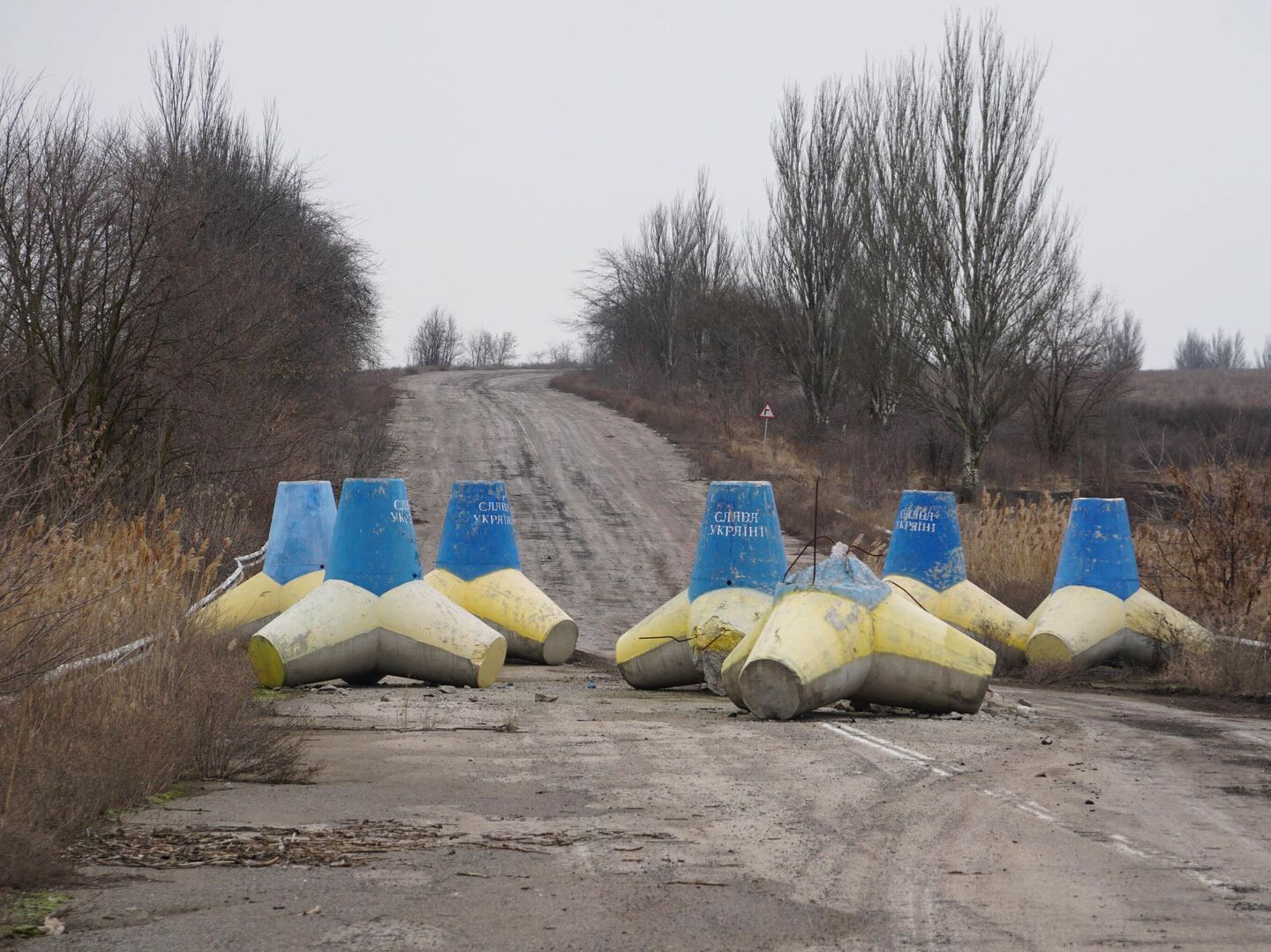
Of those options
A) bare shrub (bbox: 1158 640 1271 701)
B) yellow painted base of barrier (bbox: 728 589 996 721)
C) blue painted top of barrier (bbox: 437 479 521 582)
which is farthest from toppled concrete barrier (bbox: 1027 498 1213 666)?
blue painted top of barrier (bbox: 437 479 521 582)

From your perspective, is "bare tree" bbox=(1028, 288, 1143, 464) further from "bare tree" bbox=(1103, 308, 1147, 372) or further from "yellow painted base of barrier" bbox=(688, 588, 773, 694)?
"yellow painted base of barrier" bbox=(688, 588, 773, 694)

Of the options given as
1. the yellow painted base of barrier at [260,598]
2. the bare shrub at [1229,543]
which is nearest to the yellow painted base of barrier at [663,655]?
the yellow painted base of barrier at [260,598]

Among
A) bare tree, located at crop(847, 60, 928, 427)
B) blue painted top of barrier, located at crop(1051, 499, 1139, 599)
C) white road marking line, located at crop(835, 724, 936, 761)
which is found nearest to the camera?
white road marking line, located at crop(835, 724, 936, 761)

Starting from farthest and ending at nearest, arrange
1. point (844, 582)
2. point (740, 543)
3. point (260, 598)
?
point (260, 598) → point (740, 543) → point (844, 582)

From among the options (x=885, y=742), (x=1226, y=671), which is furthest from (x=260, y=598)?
(x=1226, y=671)

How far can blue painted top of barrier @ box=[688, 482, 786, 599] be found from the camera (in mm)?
13805

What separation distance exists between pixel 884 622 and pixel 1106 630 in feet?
17.2

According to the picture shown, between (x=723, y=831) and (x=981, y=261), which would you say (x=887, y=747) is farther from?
(x=981, y=261)

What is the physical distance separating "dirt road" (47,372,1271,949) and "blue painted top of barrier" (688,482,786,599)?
5.02 feet

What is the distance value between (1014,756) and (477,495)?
29.8ft

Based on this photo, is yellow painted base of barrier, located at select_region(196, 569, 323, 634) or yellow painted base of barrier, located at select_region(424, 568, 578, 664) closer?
yellow painted base of barrier, located at select_region(196, 569, 323, 634)

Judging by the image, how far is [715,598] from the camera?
13625mm

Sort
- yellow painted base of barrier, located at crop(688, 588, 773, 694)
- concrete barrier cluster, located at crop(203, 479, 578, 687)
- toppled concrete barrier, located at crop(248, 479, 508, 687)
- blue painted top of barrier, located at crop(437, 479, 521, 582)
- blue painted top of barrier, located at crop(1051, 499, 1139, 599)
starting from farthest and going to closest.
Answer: blue painted top of barrier, located at crop(437, 479, 521, 582)
blue painted top of barrier, located at crop(1051, 499, 1139, 599)
yellow painted base of barrier, located at crop(688, 588, 773, 694)
concrete barrier cluster, located at crop(203, 479, 578, 687)
toppled concrete barrier, located at crop(248, 479, 508, 687)

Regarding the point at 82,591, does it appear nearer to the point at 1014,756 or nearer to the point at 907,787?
the point at 907,787
